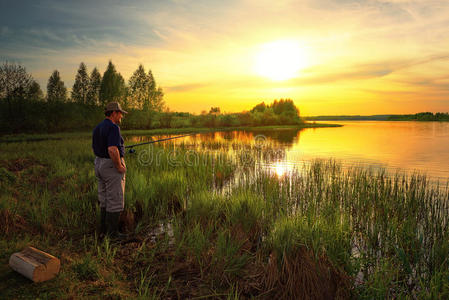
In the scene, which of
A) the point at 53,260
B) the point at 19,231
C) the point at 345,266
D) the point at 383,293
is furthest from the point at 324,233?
the point at 19,231

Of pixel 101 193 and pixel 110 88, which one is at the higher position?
pixel 110 88

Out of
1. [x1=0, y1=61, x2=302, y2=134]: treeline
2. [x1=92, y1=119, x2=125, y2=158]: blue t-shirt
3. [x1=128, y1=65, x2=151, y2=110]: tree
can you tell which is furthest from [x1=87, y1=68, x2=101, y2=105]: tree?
[x1=92, y1=119, x2=125, y2=158]: blue t-shirt

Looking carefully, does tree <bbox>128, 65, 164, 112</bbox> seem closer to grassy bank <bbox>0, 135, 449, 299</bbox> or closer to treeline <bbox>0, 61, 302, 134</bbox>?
treeline <bbox>0, 61, 302, 134</bbox>

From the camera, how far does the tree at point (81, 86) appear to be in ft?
194

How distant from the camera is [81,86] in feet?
198

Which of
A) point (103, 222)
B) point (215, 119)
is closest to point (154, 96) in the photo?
A: point (215, 119)

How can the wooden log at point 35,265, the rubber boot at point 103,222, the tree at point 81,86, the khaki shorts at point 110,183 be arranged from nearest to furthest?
the wooden log at point 35,265 → the khaki shorts at point 110,183 → the rubber boot at point 103,222 → the tree at point 81,86

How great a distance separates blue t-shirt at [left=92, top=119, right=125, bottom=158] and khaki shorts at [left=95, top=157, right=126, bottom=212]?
7.3 inches

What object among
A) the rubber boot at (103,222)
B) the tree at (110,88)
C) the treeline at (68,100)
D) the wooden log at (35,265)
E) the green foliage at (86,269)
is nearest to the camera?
the wooden log at (35,265)

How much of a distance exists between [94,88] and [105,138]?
6366cm

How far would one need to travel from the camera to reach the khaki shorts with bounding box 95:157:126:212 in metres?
5.21

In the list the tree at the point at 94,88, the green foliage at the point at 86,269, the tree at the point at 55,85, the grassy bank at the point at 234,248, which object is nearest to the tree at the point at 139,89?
the tree at the point at 94,88

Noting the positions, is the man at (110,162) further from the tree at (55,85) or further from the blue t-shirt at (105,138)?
the tree at (55,85)

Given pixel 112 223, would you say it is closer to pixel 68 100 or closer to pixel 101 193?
pixel 101 193
